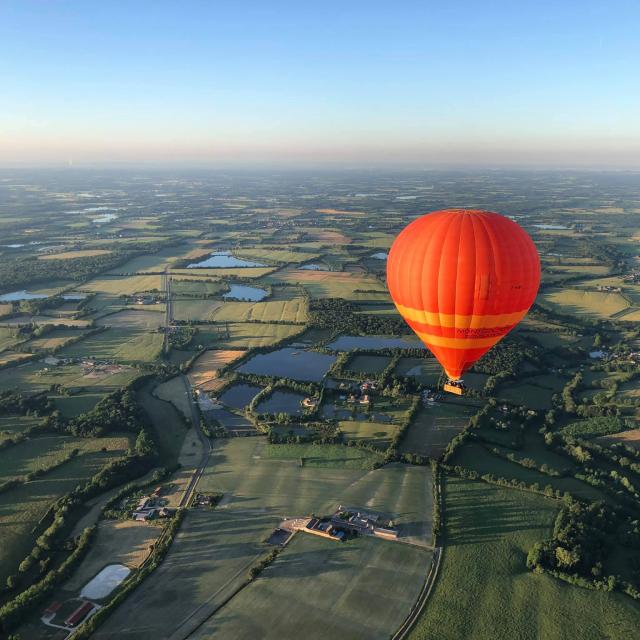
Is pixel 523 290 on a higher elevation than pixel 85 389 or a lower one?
higher

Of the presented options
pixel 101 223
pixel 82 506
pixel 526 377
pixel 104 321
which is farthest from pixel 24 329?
pixel 101 223

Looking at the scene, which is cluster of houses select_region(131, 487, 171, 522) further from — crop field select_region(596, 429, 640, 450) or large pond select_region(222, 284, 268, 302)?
large pond select_region(222, 284, 268, 302)

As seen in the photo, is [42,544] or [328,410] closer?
[42,544]

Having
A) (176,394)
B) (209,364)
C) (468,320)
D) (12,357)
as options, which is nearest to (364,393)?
(176,394)

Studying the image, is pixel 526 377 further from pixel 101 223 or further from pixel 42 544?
pixel 101 223

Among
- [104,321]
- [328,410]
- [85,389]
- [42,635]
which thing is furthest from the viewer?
[104,321]

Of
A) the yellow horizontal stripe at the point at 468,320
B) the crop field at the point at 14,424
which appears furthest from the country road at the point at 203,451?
the yellow horizontal stripe at the point at 468,320

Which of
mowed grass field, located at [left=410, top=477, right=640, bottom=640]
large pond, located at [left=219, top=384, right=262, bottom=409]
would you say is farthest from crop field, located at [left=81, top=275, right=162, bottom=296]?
mowed grass field, located at [left=410, top=477, right=640, bottom=640]
